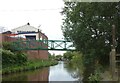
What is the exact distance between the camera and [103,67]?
1819 centimetres

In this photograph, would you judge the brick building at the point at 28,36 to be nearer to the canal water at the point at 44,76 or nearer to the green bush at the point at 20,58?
the green bush at the point at 20,58

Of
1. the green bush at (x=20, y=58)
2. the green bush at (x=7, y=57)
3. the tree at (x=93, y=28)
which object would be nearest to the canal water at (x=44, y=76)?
the green bush at (x=7, y=57)

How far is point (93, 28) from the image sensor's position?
59.7 ft

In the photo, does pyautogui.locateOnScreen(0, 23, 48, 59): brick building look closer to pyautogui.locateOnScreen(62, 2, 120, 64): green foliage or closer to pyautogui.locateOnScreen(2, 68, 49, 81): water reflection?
pyautogui.locateOnScreen(2, 68, 49, 81): water reflection

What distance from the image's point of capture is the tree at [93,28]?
658 inches

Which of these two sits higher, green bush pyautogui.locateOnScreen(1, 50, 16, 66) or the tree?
the tree

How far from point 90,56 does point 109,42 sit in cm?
160

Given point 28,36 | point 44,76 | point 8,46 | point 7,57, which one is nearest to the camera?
point 44,76

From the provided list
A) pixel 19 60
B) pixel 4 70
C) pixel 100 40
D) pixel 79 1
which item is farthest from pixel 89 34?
pixel 19 60

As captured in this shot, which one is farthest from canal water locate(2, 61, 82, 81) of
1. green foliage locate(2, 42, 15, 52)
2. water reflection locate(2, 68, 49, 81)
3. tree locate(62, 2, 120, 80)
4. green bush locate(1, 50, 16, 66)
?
green foliage locate(2, 42, 15, 52)

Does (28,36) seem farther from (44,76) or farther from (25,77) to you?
(25,77)

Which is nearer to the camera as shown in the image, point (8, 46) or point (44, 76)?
point (44, 76)

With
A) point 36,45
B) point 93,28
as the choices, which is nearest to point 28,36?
point 36,45

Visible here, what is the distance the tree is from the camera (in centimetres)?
1670
